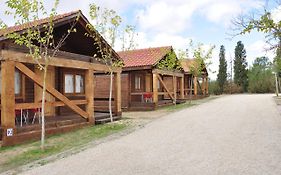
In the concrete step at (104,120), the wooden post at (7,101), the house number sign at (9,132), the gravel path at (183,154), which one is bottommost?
the gravel path at (183,154)

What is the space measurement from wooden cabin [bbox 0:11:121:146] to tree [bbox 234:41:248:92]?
37438 mm

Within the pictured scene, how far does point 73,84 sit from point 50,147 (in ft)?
21.6

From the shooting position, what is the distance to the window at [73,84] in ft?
44.7

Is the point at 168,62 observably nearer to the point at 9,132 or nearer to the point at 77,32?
the point at 77,32

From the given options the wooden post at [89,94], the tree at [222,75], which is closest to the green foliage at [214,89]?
the tree at [222,75]

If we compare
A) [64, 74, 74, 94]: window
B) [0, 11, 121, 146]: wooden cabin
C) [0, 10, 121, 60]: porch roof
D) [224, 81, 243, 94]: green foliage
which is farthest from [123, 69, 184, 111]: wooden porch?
[224, 81, 243, 94]: green foliage

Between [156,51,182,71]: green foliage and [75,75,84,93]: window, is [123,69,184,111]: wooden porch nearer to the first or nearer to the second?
[156,51,182,71]: green foliage

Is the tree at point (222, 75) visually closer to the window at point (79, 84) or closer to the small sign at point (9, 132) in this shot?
the window at point (79, 84)

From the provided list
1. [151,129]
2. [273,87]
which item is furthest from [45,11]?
[273,87]

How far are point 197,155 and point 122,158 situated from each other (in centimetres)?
172

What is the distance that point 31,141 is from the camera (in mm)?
8805

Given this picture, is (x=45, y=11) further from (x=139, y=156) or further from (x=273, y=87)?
(x=273, y=87)

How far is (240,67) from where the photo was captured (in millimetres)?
47531

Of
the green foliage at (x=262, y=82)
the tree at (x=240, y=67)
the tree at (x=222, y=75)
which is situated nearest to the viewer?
the green foliage at (x=262, y=82)
